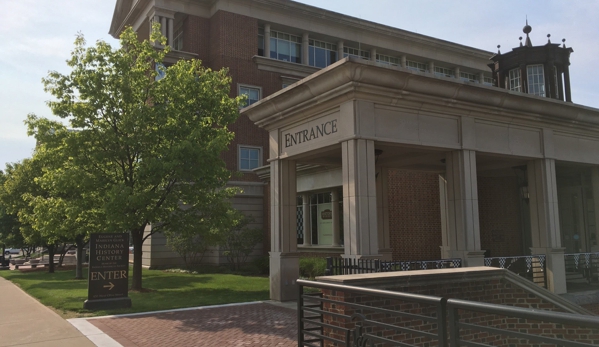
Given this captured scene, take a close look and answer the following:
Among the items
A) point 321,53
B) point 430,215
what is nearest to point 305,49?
point 321,53

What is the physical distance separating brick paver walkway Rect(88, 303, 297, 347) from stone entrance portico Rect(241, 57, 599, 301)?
2105 millimetres

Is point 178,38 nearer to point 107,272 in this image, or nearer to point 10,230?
point 10,230

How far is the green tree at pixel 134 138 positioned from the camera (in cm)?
1589

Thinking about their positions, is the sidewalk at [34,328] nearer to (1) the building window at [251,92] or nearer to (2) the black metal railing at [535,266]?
(2) the black metal railing at [535,266]

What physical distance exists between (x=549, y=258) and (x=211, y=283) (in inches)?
492

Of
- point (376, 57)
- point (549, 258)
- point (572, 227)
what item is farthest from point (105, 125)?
point (376, 57)

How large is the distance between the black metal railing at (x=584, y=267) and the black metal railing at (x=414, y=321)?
9085mm

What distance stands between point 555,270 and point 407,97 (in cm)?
694

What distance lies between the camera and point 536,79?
61.0 ft

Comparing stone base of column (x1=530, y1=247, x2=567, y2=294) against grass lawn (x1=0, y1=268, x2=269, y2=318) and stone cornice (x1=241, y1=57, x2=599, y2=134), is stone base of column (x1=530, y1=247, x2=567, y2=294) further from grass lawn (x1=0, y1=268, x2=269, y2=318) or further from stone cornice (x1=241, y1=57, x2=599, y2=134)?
grass lawn (x1=0, y1=268, x2=269, y2=318)

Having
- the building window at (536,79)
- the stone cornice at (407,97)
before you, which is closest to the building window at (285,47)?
the building window at (536,79)

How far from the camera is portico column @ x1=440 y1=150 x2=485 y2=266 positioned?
1301cm

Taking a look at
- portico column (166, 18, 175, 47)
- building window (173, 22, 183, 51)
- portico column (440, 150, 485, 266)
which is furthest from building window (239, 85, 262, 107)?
portico column (440, 150, 485, 266)

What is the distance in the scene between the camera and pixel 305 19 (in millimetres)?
36781
